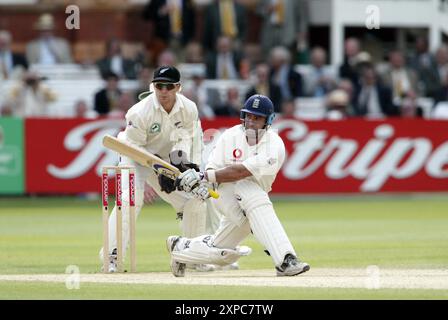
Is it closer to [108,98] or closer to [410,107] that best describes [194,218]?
[108,98]

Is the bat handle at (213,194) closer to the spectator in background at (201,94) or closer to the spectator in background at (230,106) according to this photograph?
the spectator in background at (201,94)

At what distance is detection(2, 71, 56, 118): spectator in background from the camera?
75.2 ft

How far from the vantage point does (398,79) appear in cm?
2547

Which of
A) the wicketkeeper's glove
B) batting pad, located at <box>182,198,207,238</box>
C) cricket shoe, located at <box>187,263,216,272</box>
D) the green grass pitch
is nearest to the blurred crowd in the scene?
the green grass pitch

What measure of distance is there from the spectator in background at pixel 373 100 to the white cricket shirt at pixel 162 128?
11801 mm

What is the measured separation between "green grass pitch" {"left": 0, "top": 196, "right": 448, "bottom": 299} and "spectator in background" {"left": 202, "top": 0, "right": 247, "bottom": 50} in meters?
3.62

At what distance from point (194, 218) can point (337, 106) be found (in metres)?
11.2

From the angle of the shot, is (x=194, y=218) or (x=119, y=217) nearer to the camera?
(x=119, y=217)

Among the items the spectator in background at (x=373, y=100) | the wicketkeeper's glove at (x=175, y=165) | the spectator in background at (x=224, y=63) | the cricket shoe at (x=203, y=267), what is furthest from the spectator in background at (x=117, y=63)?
the wicketkeeper's glove at (x=175, y=165)

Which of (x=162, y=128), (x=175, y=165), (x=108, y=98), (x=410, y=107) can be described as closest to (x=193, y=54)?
(x=108, y=98)

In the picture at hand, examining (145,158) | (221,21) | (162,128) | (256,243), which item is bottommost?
(256,243)

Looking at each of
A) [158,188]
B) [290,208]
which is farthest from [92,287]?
[290,208]

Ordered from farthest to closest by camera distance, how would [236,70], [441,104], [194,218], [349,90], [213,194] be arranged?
[236,70]
[441,104]
[349,90]
[194,218]
[213,194]

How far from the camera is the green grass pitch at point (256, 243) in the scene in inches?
412
